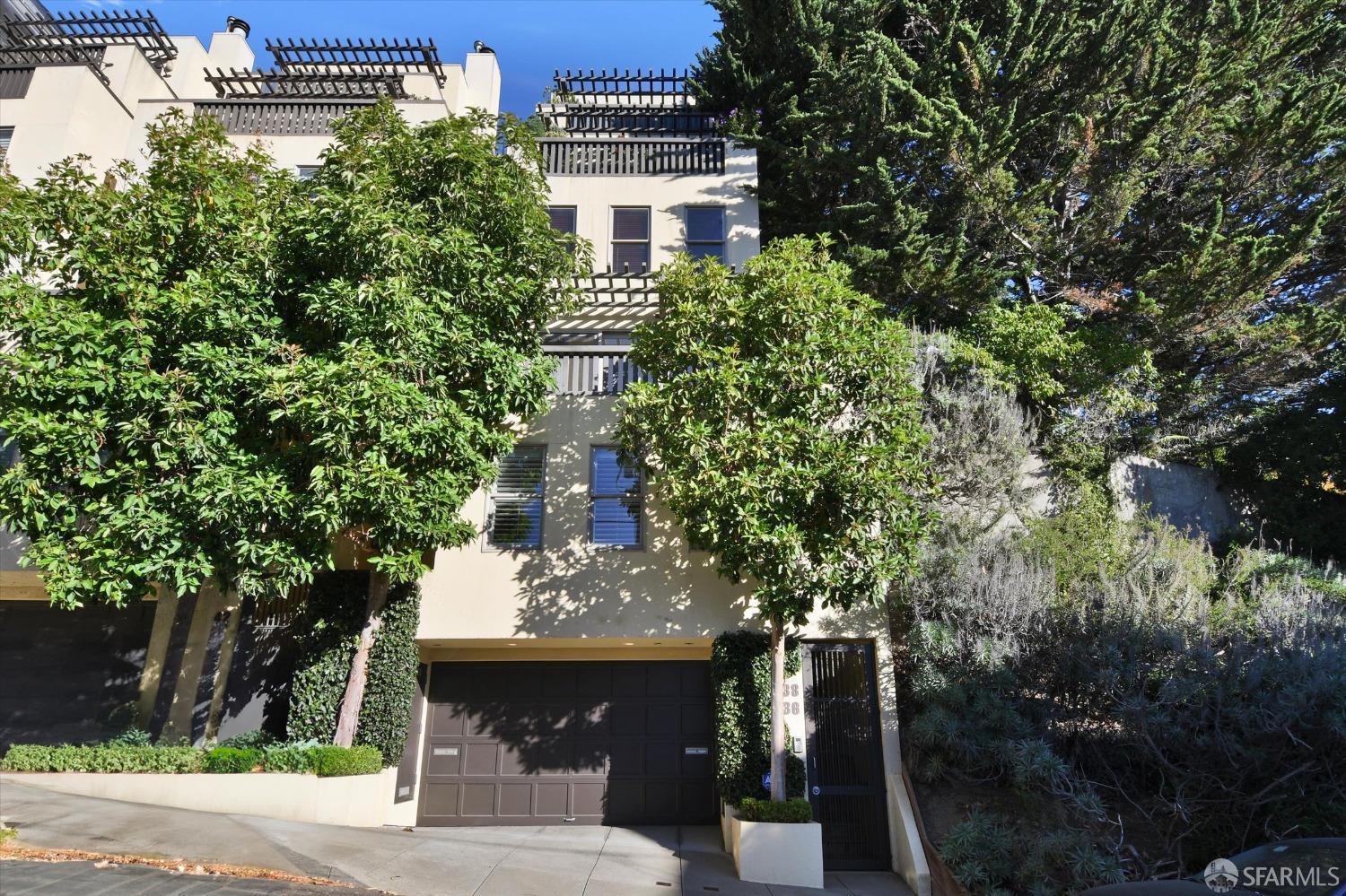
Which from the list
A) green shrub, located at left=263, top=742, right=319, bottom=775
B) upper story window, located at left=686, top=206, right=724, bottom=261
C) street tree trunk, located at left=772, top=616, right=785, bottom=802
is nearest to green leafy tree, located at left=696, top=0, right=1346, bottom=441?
upper story window, located at left=686, top=206, right=724, bottom=261

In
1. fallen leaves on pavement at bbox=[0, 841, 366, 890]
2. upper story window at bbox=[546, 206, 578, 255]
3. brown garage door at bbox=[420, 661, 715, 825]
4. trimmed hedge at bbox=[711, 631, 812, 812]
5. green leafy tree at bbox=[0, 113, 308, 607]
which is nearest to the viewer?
fallen leaves on pavement at bbox=[0, 841, 366, 890]

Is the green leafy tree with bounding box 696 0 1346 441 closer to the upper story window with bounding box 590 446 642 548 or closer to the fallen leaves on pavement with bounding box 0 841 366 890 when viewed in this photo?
the upper story window with bounding box 590 446 642 548

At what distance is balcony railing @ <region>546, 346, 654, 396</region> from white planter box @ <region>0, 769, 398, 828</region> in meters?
6.86

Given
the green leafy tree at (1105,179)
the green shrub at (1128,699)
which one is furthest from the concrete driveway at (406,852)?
the green leafy tree at (1105,179)

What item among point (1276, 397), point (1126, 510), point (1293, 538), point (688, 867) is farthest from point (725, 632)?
point (1276, 397)

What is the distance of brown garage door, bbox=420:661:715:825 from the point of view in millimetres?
11938

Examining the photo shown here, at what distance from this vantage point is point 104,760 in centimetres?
948

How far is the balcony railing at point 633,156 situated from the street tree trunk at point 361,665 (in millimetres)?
8947

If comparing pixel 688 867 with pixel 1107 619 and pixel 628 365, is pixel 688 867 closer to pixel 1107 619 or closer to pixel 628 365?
pixel 1107 619

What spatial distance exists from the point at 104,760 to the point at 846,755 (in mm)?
10082

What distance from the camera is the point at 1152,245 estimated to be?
14789 mm

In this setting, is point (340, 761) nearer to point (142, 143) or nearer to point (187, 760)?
point (187, 760)

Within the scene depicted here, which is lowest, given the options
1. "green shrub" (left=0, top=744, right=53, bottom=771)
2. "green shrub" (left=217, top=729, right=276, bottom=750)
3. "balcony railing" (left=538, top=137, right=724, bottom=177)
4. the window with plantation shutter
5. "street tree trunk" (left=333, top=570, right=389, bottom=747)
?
"green shrub" (left=0, top=744, right=53, bottom=771)

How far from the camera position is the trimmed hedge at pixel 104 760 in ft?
30.9
